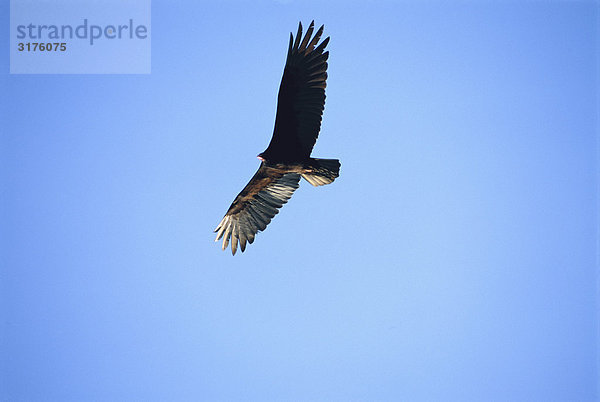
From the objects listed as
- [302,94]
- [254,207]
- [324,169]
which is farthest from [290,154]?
[254,207]

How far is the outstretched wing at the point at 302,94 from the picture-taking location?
30.5 feet

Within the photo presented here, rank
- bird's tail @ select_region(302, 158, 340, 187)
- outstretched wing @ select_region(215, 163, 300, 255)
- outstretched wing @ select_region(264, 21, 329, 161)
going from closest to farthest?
outstretched wing @ select_region(264, 21, 329, 161) → bird's tail @ select_region(302, 158, 340, 187) → outstretched wing @ select_region(215, 163, 300, 255)

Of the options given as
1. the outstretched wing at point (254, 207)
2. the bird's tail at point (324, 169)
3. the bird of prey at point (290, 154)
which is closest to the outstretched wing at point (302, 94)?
the bird of prey at point (290, 154)

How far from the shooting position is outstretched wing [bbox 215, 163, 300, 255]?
10547 millimetres

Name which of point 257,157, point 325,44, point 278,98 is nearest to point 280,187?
point 257,157

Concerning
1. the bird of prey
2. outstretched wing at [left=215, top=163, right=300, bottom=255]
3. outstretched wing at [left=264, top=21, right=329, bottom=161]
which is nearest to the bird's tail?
the bird of prey

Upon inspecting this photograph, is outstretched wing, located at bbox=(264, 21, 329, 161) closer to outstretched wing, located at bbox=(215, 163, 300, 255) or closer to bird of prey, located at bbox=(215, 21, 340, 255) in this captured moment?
bird of prey, located at bbox=(215, 21, 340, 255)

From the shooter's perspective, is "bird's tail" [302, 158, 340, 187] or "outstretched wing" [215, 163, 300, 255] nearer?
"bird's tail" [302, 158, 340, 187]

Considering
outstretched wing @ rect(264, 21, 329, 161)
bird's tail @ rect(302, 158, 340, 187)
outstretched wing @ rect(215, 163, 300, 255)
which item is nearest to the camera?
outstretched wing @ rect(264, 21, 329, 161)

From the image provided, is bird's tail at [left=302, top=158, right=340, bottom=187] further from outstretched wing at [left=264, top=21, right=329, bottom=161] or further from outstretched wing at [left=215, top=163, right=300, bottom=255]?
outstretched wing at [left=215, top=163, right=300, bottom=255]

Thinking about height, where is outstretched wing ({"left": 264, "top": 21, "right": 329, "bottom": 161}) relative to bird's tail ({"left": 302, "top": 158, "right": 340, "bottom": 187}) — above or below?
above

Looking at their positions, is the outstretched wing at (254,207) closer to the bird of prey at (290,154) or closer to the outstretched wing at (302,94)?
the bird of prey at (290,154)

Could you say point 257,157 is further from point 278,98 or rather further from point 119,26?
point 119,26

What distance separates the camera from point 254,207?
10781mm
